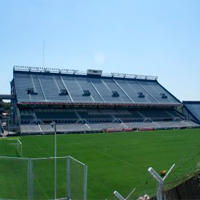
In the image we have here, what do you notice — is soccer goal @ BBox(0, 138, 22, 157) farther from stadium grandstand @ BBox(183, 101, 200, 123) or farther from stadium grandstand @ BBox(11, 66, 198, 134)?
stadium grandstand @ BBox(183, 101, 200, 123)

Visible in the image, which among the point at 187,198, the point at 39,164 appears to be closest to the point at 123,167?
the point at 39,164

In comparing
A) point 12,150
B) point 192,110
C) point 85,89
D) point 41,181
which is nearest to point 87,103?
point 85,89

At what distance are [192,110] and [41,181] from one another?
194 ft

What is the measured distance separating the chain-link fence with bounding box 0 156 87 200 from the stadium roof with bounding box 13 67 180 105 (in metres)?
37.3

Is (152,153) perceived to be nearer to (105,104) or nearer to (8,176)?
(8,176)

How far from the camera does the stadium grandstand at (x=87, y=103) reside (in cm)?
5172

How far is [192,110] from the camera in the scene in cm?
6769

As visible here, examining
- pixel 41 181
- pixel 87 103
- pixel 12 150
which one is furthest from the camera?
pixel 87 103

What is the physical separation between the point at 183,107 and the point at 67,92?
2910cm

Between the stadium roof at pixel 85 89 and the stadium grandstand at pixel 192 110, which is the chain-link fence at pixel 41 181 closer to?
the stadium roof at pixel 85 89

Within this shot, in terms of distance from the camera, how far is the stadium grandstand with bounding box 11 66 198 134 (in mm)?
51719

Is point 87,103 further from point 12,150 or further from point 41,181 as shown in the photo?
point 41,181

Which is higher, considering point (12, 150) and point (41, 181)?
point (12, 150)

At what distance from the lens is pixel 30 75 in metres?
A: 60.9
